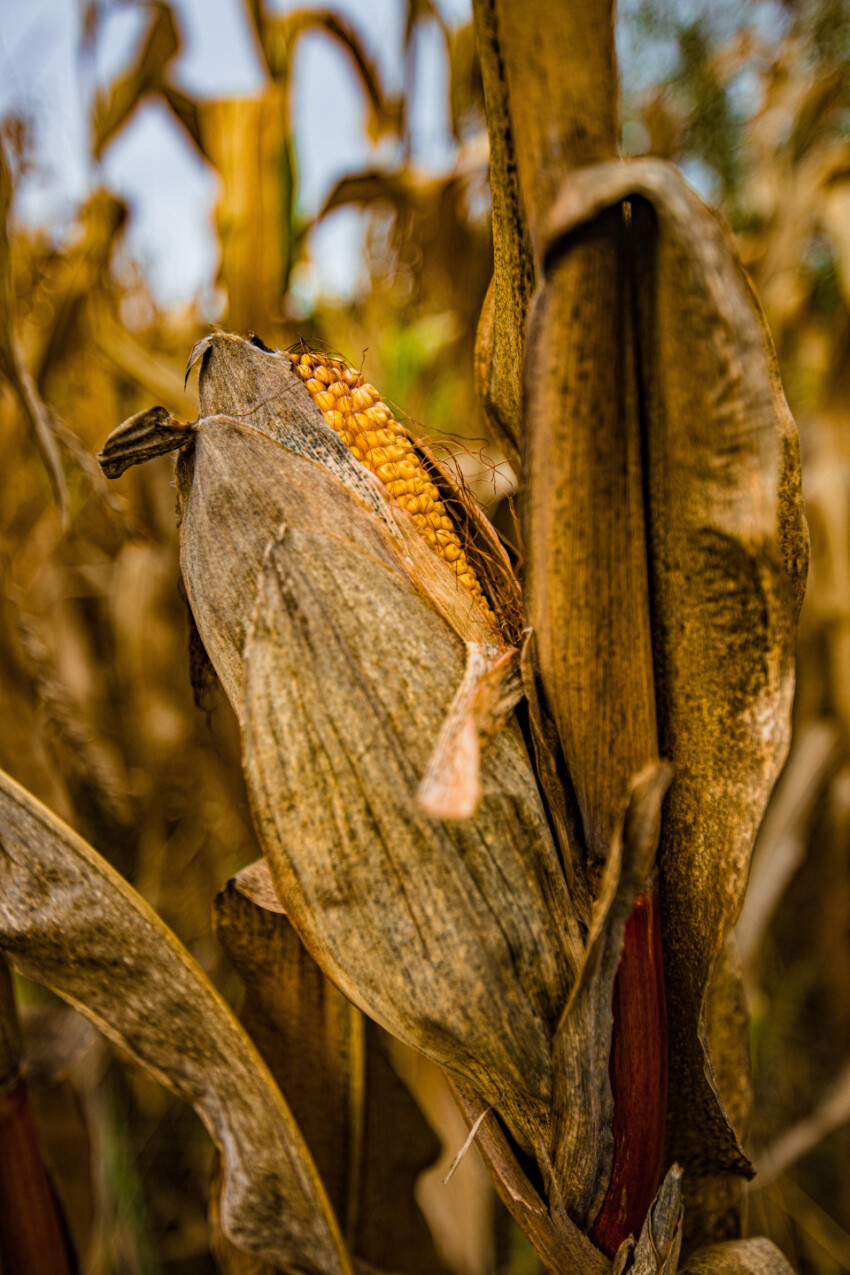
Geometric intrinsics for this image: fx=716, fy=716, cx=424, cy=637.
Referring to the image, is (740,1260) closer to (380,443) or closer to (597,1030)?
(597,1030)

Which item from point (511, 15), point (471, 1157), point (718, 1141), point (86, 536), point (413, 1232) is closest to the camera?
point (511, 15)

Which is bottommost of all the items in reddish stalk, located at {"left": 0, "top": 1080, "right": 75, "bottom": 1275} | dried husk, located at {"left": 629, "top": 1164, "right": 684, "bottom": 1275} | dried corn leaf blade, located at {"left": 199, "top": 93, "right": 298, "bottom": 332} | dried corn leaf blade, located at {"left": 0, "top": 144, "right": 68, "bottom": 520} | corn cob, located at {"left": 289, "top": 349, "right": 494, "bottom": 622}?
dried husk, located at {"left": 629, "top": 1164, "right": 684, "bottom": 1275}

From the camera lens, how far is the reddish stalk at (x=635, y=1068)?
35 centimetres

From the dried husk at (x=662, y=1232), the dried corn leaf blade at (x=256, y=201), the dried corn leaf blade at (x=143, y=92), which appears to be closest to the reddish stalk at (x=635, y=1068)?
the dried husk at (x=662, y=1232)

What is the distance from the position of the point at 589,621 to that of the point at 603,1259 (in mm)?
319

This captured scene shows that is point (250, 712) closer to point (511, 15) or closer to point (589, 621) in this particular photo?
point (589, 621)

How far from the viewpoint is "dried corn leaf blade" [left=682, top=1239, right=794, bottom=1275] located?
0.40 m

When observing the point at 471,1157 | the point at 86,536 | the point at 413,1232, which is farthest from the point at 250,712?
the point at 86,536

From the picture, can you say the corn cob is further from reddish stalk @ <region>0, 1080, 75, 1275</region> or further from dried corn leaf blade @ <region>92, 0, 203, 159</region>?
dried corn leaf blade @ <region>92, 0, 203, 159</region>

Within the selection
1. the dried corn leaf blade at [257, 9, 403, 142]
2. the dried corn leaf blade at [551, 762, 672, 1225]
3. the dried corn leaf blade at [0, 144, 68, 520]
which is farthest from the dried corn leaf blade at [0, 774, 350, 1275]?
the dried corn leaf blade at [257, 9, 403, 142]

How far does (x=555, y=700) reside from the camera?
34 cm

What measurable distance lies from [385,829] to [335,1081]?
0.32 meters

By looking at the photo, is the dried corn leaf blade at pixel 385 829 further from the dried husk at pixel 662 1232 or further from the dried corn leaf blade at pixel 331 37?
the dried corn leaf blade at pixel 331 37

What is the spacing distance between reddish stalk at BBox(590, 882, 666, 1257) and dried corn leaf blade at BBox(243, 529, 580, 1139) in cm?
4
